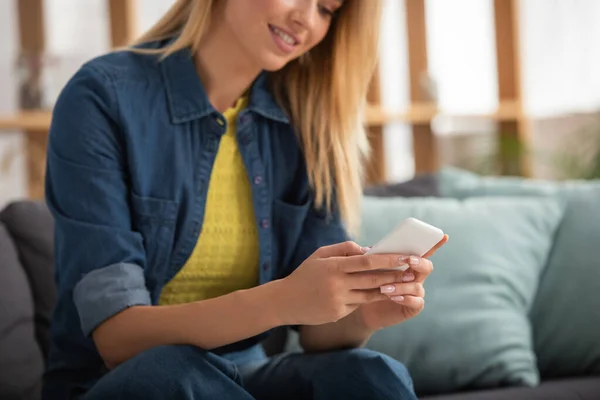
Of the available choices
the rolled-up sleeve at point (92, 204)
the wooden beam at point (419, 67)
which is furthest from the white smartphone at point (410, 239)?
the wooden beam at point (419, 67)

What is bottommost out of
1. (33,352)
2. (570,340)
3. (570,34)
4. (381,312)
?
(570,340)

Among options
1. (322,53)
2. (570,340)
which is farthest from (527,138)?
(322,53)

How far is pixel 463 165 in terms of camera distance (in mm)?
3320

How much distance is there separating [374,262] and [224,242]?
431 millimetres

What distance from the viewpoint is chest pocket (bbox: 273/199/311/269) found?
1.57m

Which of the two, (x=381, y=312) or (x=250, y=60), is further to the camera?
(x=250, y=60)

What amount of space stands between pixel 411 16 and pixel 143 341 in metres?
2.34

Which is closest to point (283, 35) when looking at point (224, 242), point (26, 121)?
point (224, 242)

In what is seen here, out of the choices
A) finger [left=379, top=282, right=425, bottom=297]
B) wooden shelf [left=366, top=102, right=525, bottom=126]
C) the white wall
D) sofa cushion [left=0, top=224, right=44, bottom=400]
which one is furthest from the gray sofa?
wooden shelf [left=366, top=102, right=525, bottom=126]

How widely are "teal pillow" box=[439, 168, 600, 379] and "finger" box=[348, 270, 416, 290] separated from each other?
0.82 m

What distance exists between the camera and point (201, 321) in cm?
126

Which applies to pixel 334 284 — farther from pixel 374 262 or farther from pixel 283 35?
pixel 283 35

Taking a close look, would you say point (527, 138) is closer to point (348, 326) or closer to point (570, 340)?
point (570, 340)

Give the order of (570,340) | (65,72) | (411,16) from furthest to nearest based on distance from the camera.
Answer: (411,16), (65,72), (570,340)
